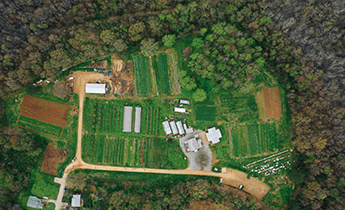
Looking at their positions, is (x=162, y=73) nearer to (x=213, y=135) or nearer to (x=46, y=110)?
(x=213, y=135)

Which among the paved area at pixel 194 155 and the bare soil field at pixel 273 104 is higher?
the bare soil field at pixel 273 104

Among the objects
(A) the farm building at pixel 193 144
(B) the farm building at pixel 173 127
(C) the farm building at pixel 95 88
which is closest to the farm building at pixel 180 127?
(B) the farm building at pixel 173 127

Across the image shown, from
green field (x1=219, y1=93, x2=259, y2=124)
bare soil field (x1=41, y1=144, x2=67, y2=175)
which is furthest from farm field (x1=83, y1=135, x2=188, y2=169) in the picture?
green field (x1=219, y1=93, x2=259, y2=124)

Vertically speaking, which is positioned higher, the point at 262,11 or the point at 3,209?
the point at 262,11

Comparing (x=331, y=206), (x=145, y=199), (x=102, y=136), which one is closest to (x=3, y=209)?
(x=102, y=136)

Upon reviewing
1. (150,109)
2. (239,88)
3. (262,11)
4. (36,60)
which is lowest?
(150,109)

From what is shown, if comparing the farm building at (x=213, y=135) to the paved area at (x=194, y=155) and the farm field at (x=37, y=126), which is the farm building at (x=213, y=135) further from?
the farm field at (x=37, y=126)

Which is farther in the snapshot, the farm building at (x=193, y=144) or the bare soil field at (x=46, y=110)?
the bare soil field at (x=46, y=110)

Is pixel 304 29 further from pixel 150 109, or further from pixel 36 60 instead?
pixel 36 60
